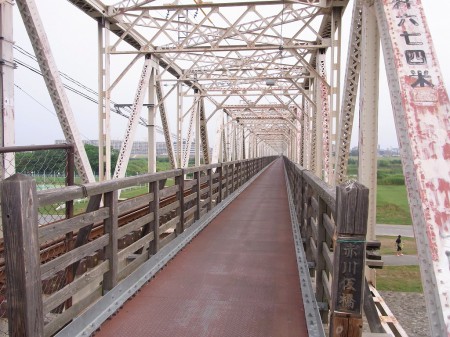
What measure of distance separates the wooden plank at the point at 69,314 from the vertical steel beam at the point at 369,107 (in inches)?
131

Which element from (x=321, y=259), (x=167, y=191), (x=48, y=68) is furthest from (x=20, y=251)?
(x=48, y=68)

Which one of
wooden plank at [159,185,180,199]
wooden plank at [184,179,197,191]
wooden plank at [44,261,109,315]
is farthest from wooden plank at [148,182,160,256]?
wooden plank at [184,179,197,191]

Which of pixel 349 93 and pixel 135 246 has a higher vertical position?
pixel 349 93

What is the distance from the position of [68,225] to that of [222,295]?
174 cm

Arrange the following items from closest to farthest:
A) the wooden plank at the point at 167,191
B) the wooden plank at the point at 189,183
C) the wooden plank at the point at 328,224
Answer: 1. the wooden plank at the point at 328,224
2. the wooden plank at the point at 167,191
3. the wooden plank at the point at 189,183

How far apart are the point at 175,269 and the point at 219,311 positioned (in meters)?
1.32

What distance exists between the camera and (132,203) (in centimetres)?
414

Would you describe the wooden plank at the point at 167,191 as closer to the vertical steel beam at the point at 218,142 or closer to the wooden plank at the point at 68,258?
the wooden plank at the point at 68,258

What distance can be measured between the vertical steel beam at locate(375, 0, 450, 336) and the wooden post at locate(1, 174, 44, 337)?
233cm

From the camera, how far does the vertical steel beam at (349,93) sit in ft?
18.3

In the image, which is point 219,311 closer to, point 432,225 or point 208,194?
point 432,225

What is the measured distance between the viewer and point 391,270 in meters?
26.9

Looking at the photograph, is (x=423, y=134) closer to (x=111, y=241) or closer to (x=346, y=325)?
(x=346, y=325)

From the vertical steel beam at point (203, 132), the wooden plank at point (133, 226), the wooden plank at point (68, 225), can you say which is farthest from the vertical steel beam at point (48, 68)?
the vertical steel beam at point (203, 132)
